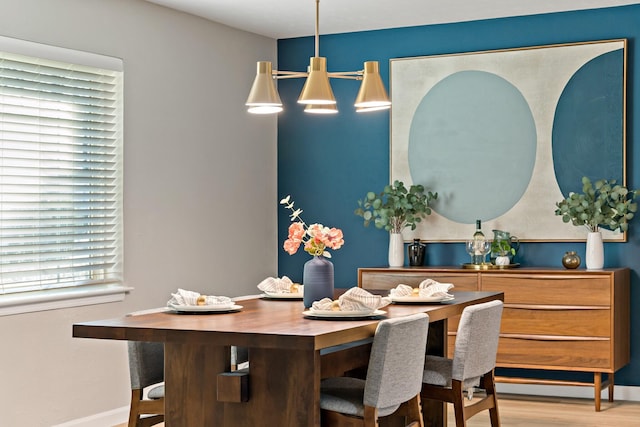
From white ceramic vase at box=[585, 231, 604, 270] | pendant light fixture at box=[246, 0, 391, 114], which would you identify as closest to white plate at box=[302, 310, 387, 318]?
pendant light fixture at box=[246, 0, 391, 114]

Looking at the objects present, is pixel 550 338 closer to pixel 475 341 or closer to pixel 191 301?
pixel 475 341

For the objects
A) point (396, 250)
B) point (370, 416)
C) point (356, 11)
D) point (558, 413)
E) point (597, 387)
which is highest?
point (356, 11)

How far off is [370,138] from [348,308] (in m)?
3.25

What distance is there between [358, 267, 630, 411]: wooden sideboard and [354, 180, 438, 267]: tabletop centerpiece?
47 cm

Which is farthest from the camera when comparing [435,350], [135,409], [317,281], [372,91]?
[435,350]

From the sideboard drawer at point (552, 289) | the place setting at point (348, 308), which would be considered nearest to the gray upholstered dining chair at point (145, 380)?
the place setting at point (348, 308)

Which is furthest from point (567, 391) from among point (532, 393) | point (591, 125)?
point (591, 125)

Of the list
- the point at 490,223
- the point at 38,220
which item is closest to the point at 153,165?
the point at 38,220

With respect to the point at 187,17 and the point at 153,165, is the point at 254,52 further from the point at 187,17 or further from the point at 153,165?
the point at 153,165

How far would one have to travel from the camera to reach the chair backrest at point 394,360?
336 centimetres

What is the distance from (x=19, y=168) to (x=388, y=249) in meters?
2.79

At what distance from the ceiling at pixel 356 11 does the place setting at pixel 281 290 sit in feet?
6.64

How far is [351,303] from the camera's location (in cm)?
361

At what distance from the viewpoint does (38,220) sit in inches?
193
